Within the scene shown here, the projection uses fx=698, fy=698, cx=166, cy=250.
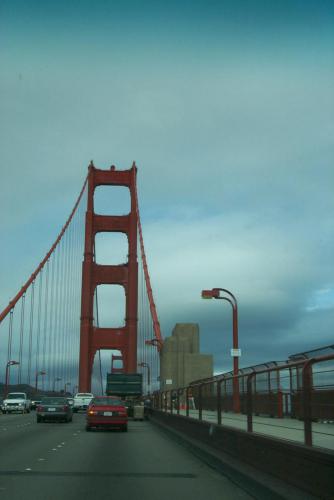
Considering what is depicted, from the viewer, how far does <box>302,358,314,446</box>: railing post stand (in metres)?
8.09

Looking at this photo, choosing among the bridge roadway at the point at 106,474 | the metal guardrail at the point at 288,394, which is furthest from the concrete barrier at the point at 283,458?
the bridge roadway at the point at 106,474

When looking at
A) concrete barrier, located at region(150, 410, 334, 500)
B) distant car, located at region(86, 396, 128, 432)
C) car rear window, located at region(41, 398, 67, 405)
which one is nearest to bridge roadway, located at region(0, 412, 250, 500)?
concrete barrier, located at region(150, 410, 334, 500)

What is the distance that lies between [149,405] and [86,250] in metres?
22.2

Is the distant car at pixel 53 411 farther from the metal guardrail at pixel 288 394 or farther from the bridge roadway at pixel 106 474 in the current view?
the metal guardrail at pixel 288 394

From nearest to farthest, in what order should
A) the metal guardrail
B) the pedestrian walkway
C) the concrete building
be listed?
the pedestrian walkway < the metal guardrail < the concrete building

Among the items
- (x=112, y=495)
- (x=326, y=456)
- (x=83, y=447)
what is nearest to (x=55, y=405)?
(x=83, y=447)

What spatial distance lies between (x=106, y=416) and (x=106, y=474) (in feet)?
45.9

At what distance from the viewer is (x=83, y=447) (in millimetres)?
16734

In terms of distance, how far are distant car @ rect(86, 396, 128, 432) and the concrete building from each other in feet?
36.1

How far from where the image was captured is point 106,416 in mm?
24828

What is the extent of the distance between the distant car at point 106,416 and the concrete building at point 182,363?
11.0 metres

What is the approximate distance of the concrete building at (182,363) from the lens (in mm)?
37250

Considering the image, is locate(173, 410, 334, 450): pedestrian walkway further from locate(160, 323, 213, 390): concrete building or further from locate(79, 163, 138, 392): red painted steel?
locate(79, 163, 138, 392): red painted steel

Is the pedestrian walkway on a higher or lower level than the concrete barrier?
higher
